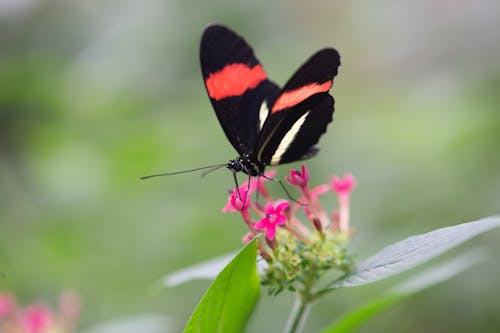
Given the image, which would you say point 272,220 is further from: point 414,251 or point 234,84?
point 234,84

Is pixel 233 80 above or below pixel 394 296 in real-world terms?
above

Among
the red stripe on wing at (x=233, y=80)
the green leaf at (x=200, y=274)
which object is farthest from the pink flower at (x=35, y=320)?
the red stripe on wing at (x=233, y=80)

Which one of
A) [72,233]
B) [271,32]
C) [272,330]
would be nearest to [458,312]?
[272,330]

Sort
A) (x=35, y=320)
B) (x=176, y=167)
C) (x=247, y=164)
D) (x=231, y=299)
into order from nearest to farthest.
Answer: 1. (x=231, y=299)
2. (x=247, y=164)
3. (x=35, y=320)
4. (x=176, y=167)

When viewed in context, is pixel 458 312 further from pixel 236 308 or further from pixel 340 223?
pixel 236 308

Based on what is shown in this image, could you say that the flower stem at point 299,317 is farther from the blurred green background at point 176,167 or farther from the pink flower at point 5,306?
the pink flower at point 5,306

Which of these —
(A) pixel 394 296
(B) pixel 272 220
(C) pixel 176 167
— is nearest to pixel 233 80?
(B) pixel 272 220

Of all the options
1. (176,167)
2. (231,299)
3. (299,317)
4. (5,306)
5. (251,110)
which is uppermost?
(176,167)
